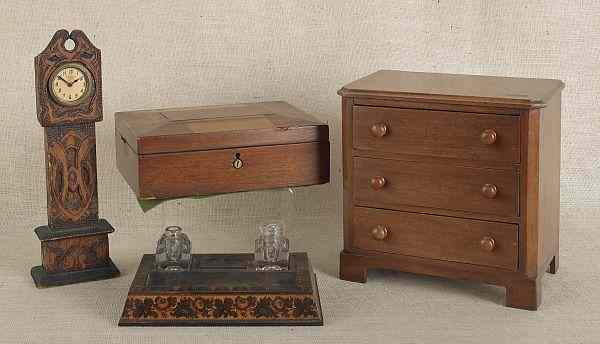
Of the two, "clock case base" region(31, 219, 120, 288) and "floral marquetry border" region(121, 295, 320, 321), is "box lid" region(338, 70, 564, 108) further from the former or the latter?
"clock case base" region(31, 219, 120, 288)

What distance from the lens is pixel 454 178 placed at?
11.7ft

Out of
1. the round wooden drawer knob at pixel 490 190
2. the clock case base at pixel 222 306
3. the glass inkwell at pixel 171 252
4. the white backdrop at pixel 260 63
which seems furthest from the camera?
the white backdrop at pixel 260 63

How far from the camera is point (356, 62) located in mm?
4461

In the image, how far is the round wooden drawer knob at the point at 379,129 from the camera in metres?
3.61

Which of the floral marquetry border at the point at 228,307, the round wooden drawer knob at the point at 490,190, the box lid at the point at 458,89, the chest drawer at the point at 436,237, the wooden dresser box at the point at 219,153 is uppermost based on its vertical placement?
the box lid at the point at 458,89

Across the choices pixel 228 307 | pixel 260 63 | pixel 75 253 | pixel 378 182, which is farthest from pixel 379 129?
pixel 75 253

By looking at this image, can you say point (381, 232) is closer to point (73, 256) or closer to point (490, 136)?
point (490, 136)

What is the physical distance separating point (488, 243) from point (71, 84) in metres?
1.45

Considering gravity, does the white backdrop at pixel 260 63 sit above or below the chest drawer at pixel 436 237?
above

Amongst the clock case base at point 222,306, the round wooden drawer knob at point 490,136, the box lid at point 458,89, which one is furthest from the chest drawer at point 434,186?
the clock case base at point 222,306

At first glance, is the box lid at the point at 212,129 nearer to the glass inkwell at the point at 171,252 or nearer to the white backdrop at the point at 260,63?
the glass inkwell at the point at 171,252

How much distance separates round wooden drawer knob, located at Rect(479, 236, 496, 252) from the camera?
3541 mm

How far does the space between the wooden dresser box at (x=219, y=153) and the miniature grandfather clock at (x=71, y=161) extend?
0.45 feet

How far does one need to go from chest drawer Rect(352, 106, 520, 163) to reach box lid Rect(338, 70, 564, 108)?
50 millimetres
